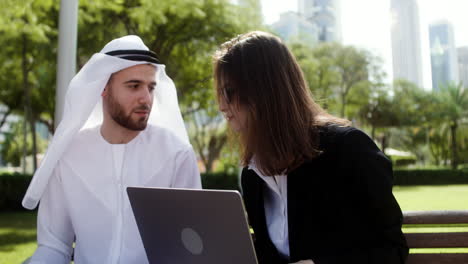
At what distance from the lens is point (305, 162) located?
191cm

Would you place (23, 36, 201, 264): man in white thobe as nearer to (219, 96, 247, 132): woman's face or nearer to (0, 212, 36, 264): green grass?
(219, 96, 247, 132): woman's face

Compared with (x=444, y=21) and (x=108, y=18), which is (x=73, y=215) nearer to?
(x=108, y=18)

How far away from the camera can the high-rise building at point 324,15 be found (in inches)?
4235

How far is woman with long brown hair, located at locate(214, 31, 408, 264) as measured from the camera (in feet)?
5.62

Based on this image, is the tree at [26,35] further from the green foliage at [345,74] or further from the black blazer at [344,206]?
the green foliage at [345,74]

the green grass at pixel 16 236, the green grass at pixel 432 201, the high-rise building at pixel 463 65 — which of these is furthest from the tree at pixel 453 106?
the high-rise building at pixel 463 65

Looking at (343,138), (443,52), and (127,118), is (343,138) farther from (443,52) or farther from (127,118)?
(443,52)

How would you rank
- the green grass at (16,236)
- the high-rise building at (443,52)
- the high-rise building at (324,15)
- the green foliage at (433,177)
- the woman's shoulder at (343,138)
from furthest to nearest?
the high-rise building at (324,15)
the high-rise building at (443,52)
the green foliage at (433,177)
the green grass at (16,236)
the woman's shoulder at (343,138)

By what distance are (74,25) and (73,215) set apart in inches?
127

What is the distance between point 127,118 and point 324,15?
11165 centimetres

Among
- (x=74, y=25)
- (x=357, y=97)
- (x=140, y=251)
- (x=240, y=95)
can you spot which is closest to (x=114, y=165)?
(x=140, y=251)

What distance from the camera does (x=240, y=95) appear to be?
1.91 meters

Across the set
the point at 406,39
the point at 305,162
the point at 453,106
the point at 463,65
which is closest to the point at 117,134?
the point at 305,162

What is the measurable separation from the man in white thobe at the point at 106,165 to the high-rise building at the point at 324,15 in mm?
105793
